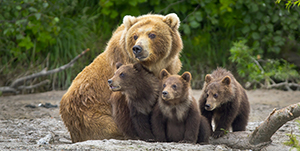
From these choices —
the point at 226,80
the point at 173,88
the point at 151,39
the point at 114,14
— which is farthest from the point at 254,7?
the point at 173,88

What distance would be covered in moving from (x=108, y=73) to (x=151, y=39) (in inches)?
30.6

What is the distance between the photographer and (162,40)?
4.22m

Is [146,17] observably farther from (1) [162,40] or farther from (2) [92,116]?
(2) [92,116]

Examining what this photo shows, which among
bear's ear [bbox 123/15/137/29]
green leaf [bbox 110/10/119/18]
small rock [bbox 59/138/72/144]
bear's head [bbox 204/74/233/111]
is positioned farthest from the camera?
green leaf [bbox 110/10/119/18]

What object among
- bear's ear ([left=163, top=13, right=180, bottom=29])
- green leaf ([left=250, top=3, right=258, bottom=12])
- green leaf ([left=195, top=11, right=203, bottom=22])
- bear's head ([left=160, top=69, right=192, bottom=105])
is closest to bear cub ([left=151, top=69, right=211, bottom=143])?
bear's head ([left=160, top=69, right=192, bottom=105])

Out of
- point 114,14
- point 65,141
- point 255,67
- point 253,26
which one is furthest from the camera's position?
point 114,14

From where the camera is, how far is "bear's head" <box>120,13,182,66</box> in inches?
159

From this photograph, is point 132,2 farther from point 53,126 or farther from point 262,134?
point 262,134

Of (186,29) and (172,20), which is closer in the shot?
(172,20)

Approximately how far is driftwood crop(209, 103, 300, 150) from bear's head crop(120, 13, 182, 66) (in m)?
1.23

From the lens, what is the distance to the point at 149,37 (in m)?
4.14

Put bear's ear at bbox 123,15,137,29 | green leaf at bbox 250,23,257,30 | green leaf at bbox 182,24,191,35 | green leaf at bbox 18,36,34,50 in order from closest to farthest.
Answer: bear's ear at bbox 123,15,137,29 → green leaf at bbox 18,36,34,50 → green leaf at bbox 182,24,191,35 → green leaf at bbox 250,23,257,30

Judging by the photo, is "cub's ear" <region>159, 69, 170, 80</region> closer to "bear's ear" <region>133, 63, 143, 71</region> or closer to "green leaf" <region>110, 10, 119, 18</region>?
"bear's ear" <region>133, 63, 143, 71</region>

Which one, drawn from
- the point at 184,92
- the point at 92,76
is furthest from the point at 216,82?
the point at 92,76
